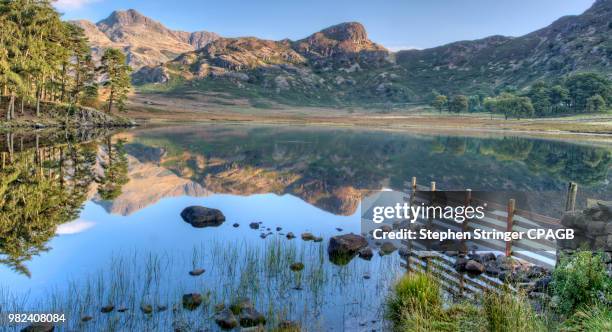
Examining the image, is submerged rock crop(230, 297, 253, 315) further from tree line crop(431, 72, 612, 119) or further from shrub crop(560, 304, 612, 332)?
tree line crop(431, 72, 612, 119)

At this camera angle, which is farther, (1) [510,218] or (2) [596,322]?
(1) [510,218]

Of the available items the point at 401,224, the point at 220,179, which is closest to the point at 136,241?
the point at 401,224

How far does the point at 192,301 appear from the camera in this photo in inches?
428

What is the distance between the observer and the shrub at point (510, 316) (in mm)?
7819

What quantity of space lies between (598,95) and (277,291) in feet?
561

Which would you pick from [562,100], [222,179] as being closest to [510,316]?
[222,179]

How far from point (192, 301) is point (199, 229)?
9073mm

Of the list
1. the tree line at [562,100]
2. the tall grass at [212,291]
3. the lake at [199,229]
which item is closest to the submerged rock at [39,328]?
the tall grass at [212,291]

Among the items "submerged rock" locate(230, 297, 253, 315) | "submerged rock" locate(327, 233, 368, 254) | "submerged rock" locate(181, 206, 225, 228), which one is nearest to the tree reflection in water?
"submerged rock" locate(181, 206, 225, 228)

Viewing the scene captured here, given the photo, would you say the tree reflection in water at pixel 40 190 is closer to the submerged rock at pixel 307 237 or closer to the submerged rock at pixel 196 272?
the submerged rock at pixel 196 272

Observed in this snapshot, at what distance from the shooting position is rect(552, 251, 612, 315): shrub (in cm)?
912

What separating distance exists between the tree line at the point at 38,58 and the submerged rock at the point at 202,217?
57.7 meters

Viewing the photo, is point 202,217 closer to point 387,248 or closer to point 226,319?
point 387,248

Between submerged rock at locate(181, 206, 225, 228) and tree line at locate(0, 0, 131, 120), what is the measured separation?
5774cm
